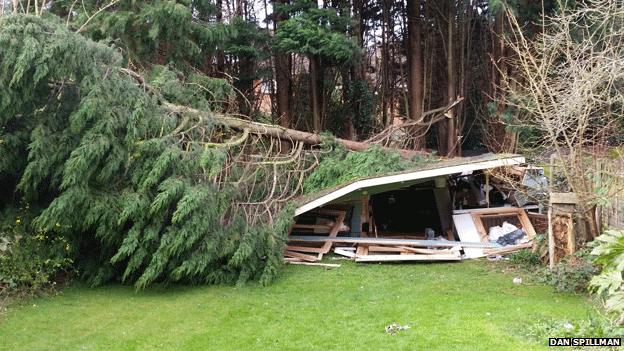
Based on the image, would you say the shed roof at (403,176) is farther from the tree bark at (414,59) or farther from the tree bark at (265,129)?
the tree bark at (414,59)

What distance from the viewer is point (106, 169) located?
22.1 feet

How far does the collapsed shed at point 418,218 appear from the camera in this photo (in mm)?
8977

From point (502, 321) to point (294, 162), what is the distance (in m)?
5.14

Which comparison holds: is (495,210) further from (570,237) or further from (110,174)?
(110,174)

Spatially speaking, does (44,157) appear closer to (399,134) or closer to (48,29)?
(48,29)

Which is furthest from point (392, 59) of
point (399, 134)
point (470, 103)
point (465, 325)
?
point (465, 325)

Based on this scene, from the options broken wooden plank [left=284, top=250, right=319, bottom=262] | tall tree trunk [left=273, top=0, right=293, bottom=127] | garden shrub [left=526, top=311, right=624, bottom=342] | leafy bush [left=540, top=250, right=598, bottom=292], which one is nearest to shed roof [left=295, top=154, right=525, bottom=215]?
broken wooden plank [left=284, top=250, right=319, bottom=262]

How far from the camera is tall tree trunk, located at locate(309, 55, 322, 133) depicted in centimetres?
1454

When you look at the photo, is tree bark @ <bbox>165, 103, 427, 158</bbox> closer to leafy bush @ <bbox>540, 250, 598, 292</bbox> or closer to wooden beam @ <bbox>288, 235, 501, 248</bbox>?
wooden beam @ <bbox>288, 235, 501, 248</bbox>

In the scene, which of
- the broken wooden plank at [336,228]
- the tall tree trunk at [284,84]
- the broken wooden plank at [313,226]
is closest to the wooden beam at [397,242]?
the broken wooden plank at [336,228]

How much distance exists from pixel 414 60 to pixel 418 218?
219 inches

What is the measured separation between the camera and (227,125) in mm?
8992

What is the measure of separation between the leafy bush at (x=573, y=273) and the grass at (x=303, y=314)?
182mm

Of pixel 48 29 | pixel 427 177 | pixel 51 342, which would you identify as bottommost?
pixel 51 342
